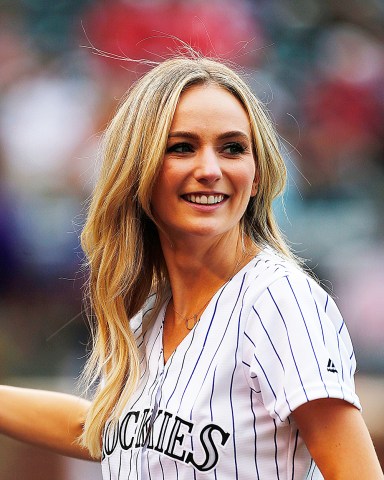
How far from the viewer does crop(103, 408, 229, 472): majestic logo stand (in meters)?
1.76

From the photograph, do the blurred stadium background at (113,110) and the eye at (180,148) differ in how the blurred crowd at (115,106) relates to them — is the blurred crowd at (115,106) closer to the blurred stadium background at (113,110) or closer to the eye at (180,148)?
the blurred stadium background at (113,110)

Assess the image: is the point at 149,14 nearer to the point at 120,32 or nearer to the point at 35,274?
the point at 120,32

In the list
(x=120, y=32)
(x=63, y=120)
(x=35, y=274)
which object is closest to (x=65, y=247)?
(x=35, y=274)

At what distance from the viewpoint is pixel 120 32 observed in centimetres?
622

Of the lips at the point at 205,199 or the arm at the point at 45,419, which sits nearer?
the lips at the point at 205,199

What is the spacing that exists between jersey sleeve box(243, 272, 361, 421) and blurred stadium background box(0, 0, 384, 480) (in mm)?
3458

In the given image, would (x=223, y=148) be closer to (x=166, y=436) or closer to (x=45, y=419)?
(x=166, y=436)

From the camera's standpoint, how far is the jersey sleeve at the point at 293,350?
5.42ft

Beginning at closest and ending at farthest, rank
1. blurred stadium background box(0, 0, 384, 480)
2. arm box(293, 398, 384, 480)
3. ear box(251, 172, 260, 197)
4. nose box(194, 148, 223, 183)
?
arm box(293, 398, 384, 480) → nose box(194, 148, 223, 183) → ear box(251, 172, 260, 197) → blurred stadium background box(0, 0, 384, 480)

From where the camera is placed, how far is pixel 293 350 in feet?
5.52

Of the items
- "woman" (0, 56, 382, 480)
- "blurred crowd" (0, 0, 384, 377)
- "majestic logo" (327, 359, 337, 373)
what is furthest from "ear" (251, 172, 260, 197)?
"blurred crowd" (0, 0, 384, 377)

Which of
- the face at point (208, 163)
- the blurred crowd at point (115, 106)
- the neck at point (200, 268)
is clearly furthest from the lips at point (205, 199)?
the blurred crowd at point (115, 106)

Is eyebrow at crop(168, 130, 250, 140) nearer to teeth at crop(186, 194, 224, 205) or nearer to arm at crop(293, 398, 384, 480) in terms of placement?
teeth at crop(186, 194, 224, 205)

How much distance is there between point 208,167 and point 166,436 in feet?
1.85
